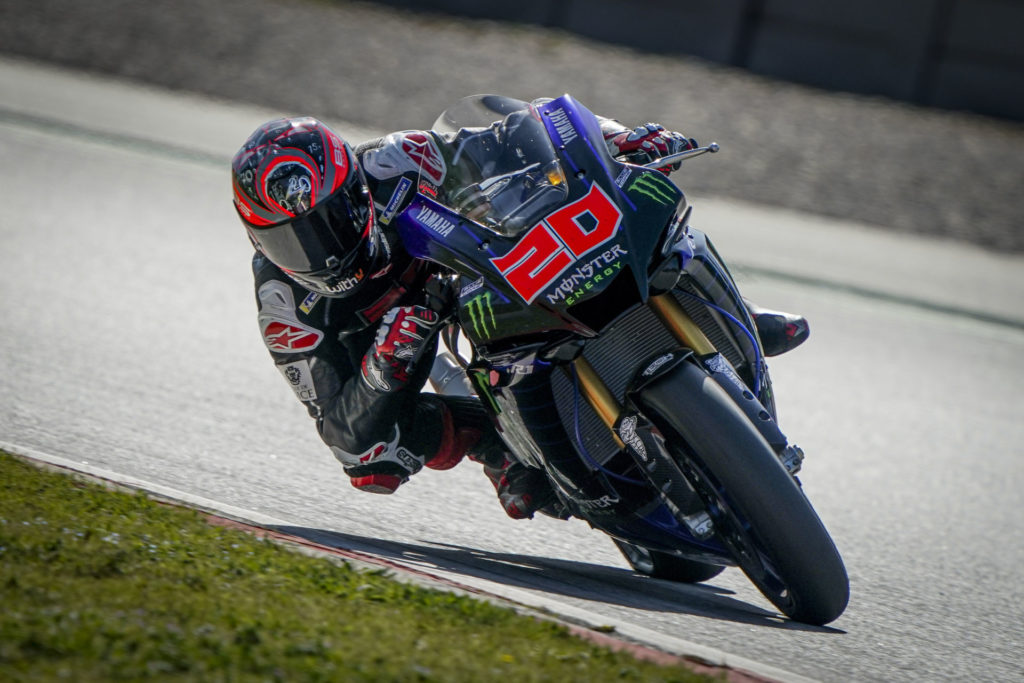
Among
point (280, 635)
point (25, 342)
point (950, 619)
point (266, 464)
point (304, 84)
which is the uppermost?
point (280, 635)

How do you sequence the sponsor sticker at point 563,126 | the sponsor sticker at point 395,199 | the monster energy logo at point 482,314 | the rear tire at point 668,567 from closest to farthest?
the monster energy logo at point 482,314 < the sponsor sticker at point 563,126 < the sponsor sticker at point 395,199 < the rear tire at point 668,567

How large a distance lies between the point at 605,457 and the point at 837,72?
12368 mm

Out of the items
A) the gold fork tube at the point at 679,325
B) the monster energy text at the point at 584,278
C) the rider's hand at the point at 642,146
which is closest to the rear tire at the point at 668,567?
the gold fork tube at the point at 679,325

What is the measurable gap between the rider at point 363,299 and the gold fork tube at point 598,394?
0.52 m

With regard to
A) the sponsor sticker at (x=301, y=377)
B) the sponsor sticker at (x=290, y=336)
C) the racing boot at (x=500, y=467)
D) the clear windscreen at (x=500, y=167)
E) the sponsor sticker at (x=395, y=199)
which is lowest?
the racing boot at (x=500, y=467)

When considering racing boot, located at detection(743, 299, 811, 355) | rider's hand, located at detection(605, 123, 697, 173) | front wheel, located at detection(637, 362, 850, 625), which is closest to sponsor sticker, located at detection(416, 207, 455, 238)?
rider's hand, located at detection(605, 123, 697, 173)

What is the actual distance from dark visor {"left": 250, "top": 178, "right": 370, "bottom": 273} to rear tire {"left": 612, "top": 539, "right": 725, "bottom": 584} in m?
1.39

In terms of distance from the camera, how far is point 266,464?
505 cm

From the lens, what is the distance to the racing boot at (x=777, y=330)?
452cm

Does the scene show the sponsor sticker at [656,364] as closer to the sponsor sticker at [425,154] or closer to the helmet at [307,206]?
the sponsor sticker at [425,154]

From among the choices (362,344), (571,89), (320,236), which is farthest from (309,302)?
(571,89)

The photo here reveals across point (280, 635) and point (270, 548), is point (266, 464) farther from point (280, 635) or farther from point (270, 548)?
point (280, 635)

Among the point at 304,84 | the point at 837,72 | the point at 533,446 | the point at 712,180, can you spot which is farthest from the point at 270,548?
the point at 837,72

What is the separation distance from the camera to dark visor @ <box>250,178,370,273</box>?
3953 mm
